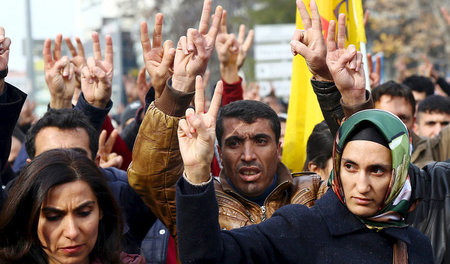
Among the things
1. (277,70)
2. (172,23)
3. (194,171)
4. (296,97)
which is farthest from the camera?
(172,23)

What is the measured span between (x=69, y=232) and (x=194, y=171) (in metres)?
0.73

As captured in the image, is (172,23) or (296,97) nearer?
(296,97)

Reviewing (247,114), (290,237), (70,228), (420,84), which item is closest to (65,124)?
(247,114)

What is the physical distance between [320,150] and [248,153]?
1.04m

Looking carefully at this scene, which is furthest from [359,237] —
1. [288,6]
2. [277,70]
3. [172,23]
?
[288,6]

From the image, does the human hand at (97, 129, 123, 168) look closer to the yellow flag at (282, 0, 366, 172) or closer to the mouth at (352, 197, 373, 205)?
the yellow flag at (282, 0, 366, 172)

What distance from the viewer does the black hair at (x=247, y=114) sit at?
4.14m

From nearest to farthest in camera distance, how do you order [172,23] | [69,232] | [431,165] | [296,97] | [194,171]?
1. [194,171]
2. [69,232]
3. [431,165]
4. [296,97]
5. [172,23]

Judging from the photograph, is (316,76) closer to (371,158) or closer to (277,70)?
(371,158)

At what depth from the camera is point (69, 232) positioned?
3184mm

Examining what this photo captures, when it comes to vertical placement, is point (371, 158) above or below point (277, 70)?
above

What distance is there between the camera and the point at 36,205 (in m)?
3.20

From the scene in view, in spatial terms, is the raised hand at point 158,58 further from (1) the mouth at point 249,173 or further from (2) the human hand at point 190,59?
(1) the mouth at point 249,173

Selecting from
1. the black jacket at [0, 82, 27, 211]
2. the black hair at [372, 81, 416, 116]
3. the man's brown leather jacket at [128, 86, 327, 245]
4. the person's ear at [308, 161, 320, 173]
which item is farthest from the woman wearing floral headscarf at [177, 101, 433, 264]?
the black hair at [372, 81, 416, 116]
